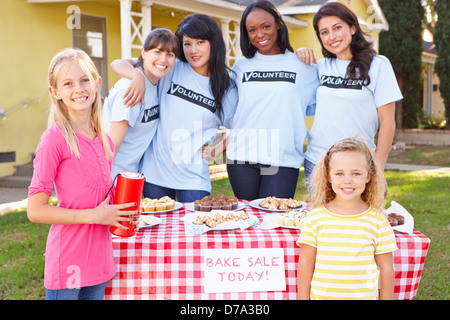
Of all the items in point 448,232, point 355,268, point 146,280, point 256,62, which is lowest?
point 448,232

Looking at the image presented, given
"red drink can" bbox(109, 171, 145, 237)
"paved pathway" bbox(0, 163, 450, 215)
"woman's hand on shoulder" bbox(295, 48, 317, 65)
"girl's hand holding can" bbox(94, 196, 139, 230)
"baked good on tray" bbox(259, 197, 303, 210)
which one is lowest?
"paved pathway" bbox(0, 163, 450, 215)

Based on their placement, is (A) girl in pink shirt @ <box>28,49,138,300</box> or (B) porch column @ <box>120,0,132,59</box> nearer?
(A) girl in pink shirt @ <box>28,49,138,300</box>

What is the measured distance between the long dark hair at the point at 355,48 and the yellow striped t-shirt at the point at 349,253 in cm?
113

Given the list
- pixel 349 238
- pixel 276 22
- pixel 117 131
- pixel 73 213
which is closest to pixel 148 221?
pixel 117 131

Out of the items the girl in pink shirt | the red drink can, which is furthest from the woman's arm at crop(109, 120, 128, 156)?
the red drink can

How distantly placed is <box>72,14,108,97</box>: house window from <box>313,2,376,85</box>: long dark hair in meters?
6.92

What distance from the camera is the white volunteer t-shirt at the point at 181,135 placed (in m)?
3.12

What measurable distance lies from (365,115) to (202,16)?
3.88ft

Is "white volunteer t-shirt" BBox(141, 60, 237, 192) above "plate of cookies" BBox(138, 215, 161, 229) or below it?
above

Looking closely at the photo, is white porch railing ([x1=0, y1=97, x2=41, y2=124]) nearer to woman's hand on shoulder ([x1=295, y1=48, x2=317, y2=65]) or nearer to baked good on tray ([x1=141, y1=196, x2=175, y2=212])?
baked good on tray ([x1=141, y1=196, x2=175, y2=212])

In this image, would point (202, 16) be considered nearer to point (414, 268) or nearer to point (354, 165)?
point (354, 165)

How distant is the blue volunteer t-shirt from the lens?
2896 mm

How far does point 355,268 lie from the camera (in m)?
2.10

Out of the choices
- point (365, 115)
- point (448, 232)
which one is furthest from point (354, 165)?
point (448, 232)
